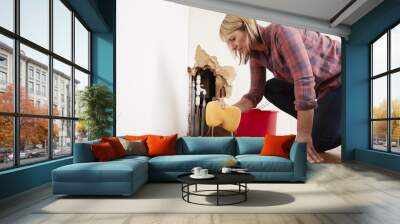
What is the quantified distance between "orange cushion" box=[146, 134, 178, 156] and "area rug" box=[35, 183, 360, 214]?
1.21m

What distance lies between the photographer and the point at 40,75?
234 inches

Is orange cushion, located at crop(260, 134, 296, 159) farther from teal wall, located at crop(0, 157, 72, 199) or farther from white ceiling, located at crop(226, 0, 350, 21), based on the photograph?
teal wall, located at crop(0, 157, 72, 199)

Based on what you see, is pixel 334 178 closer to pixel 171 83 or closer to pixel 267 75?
pixel 267 75

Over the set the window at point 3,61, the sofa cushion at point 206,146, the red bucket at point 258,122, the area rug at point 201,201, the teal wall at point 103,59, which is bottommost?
the area rug at point 201,201

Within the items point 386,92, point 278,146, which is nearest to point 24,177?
point 278,146

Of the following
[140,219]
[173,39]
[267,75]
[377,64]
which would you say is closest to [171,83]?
[173,39]

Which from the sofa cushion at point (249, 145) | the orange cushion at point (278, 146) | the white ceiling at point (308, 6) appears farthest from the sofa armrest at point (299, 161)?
the white ceiling at point (308, 6)

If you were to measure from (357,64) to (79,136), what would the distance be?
695cm

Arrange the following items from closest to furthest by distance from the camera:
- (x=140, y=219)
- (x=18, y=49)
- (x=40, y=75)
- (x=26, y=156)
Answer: (x=140, y=219) < (x=18, y=49) < (x=26, y=156) < (x=40, y=75)

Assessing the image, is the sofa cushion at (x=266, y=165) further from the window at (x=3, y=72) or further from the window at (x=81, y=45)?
the window at (x=81, y=45)

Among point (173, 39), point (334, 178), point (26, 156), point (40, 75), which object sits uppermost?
point (173, 39)

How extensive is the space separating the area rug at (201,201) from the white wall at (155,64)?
189 inches

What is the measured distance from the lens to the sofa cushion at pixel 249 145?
6680 mm

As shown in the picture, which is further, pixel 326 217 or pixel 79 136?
pixel 79 136
